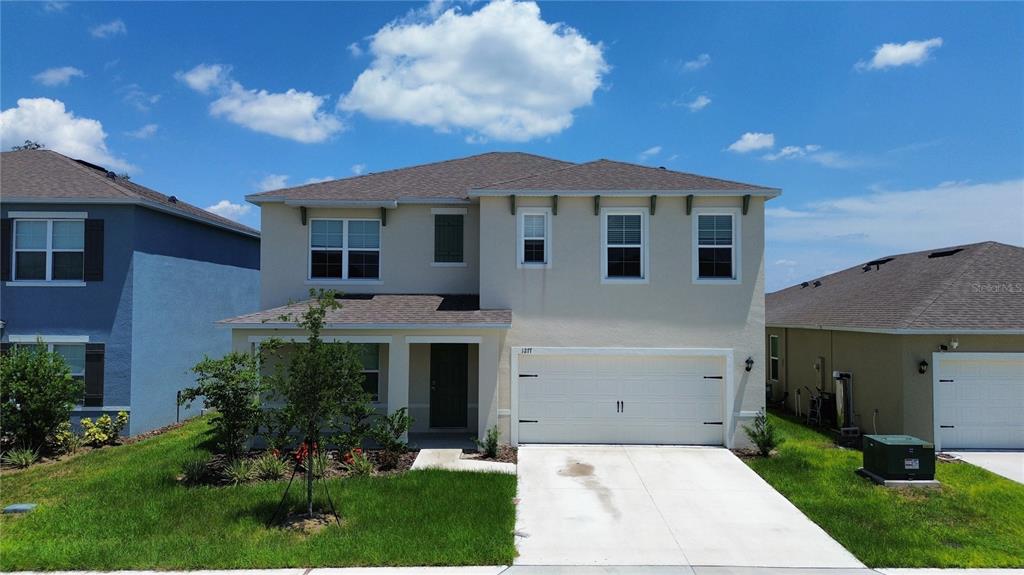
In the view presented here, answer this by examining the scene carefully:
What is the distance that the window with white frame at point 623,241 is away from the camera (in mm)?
12930

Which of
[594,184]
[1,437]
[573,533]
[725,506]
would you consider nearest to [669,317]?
[594,184]

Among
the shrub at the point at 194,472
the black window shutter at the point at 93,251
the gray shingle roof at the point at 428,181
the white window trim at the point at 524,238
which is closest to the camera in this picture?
the shrub at the point at 194,472

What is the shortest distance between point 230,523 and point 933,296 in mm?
15237

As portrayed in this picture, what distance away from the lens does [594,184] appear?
1296 cm

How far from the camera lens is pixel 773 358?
63.4ft

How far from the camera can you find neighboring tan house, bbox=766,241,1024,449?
12.1 m

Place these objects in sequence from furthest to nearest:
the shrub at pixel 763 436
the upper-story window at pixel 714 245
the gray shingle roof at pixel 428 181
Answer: the gray shingle roof at pixel 428 181, the upper-story window at pixel 714 245, the shrub at pixel 763 436

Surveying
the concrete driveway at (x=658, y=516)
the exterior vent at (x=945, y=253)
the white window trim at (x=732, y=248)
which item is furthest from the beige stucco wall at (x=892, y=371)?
the exterior vent at (x=945, y=253)

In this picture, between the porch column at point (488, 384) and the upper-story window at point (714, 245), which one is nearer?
the porch column at point (488, 384)

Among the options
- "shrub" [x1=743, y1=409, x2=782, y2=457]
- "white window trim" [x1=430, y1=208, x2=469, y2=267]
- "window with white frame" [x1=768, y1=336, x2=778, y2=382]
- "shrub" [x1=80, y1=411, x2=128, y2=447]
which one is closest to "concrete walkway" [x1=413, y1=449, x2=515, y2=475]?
"white window trim" [x1=430, y1=208, x2=469, y2=267]

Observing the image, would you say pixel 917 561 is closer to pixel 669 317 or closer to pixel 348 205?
pixel 669 317

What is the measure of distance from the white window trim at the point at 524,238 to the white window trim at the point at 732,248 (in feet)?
10.9

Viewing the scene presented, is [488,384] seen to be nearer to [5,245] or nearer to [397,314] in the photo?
[397,314]

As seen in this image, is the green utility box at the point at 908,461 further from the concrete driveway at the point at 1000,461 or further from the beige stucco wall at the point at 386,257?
the beige stucco wall at the point at 386,257
